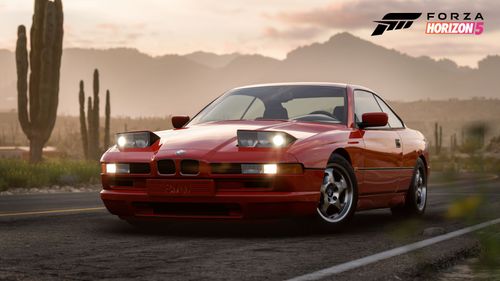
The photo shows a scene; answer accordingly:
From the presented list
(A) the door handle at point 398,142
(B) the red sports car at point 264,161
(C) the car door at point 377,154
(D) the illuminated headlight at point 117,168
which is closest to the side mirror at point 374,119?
(B) the red sports car at point 264,161

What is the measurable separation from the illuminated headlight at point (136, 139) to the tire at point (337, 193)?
58.8 inches

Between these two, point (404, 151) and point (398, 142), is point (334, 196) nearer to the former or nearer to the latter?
point (398, 142)

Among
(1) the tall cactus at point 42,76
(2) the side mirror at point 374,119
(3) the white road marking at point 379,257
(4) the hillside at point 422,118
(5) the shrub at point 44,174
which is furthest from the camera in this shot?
(4) the hillside at point 422,118

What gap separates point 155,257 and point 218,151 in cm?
147

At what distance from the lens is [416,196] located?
30.3ft

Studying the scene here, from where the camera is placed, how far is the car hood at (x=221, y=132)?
22.6 ft

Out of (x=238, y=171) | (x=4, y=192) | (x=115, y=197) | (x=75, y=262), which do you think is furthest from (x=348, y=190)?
(x=4, y=192)

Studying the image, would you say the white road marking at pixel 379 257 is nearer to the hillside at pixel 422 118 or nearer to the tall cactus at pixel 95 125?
the tall cactus at pixel 95 125

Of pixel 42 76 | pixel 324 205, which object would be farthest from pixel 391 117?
pixel 42 76

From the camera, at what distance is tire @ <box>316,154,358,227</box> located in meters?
7.22

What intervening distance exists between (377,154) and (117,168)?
255cm

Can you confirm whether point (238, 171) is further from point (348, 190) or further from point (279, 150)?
point (348, 190)

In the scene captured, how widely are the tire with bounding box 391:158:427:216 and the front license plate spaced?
316 cm

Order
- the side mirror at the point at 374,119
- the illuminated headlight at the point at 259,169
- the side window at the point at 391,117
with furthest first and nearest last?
1. the side window at the point at 391,117
2. the side mirror at the point at 374,119
3. the illuminated headlight at the point at 259,169
